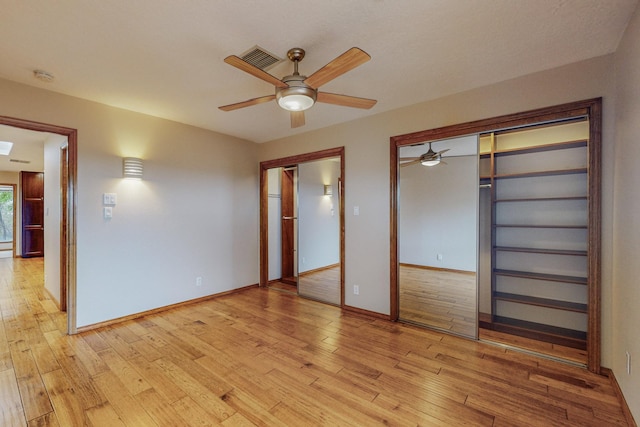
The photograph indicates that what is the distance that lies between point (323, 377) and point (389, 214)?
186 cm

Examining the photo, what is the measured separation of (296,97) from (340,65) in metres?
0.44

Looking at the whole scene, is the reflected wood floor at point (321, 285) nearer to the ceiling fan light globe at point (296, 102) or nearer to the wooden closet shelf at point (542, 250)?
the wooden closet shelf at point (542, 250)

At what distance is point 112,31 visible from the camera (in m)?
1.83

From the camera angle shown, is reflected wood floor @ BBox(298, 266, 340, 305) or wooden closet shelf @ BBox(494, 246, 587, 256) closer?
wooden closet shelf @ BBox(494, 246, 587, 256)

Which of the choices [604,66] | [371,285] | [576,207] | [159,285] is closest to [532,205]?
[576,207]

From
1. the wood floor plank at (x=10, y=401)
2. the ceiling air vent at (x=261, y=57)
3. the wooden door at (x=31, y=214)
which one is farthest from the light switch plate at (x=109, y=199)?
the wooden door at (x=31, y=214)

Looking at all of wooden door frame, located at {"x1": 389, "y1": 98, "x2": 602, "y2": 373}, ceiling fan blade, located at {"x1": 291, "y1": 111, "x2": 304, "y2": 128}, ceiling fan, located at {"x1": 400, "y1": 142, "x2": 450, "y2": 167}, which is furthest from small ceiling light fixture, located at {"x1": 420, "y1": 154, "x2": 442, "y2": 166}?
ceiling fan blade, located at {"x1": 291, "y1": 111, "x2": 304, "y2": 128}

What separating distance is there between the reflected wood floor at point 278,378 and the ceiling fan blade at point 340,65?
7.10ft

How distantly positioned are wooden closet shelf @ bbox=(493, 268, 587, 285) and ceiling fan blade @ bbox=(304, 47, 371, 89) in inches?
114

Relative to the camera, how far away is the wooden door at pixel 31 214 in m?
7.43

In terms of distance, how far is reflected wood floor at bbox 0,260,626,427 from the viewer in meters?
1.72

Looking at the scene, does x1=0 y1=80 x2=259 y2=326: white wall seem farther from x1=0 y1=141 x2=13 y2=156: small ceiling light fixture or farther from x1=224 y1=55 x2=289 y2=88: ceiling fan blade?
x1=0 y1=141 x2=13 y2=156: small ceiling light fixture

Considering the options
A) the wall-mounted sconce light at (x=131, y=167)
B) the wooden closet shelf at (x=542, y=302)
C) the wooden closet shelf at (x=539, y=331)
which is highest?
the wall-mounted sconce light at (x=131, y=167)

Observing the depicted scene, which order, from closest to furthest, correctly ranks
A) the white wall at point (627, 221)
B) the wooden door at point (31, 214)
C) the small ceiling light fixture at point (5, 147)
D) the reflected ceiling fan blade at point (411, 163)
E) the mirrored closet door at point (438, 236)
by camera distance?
1. the white wall at point (627, 221)
2. the mirrored closet door at point (438, 236)
3. the reflected ceiling fan blade at point (411, 163)
4. the small ceiling light fixture at point (5, 147)
5. the wooden door at point (31, 214)
